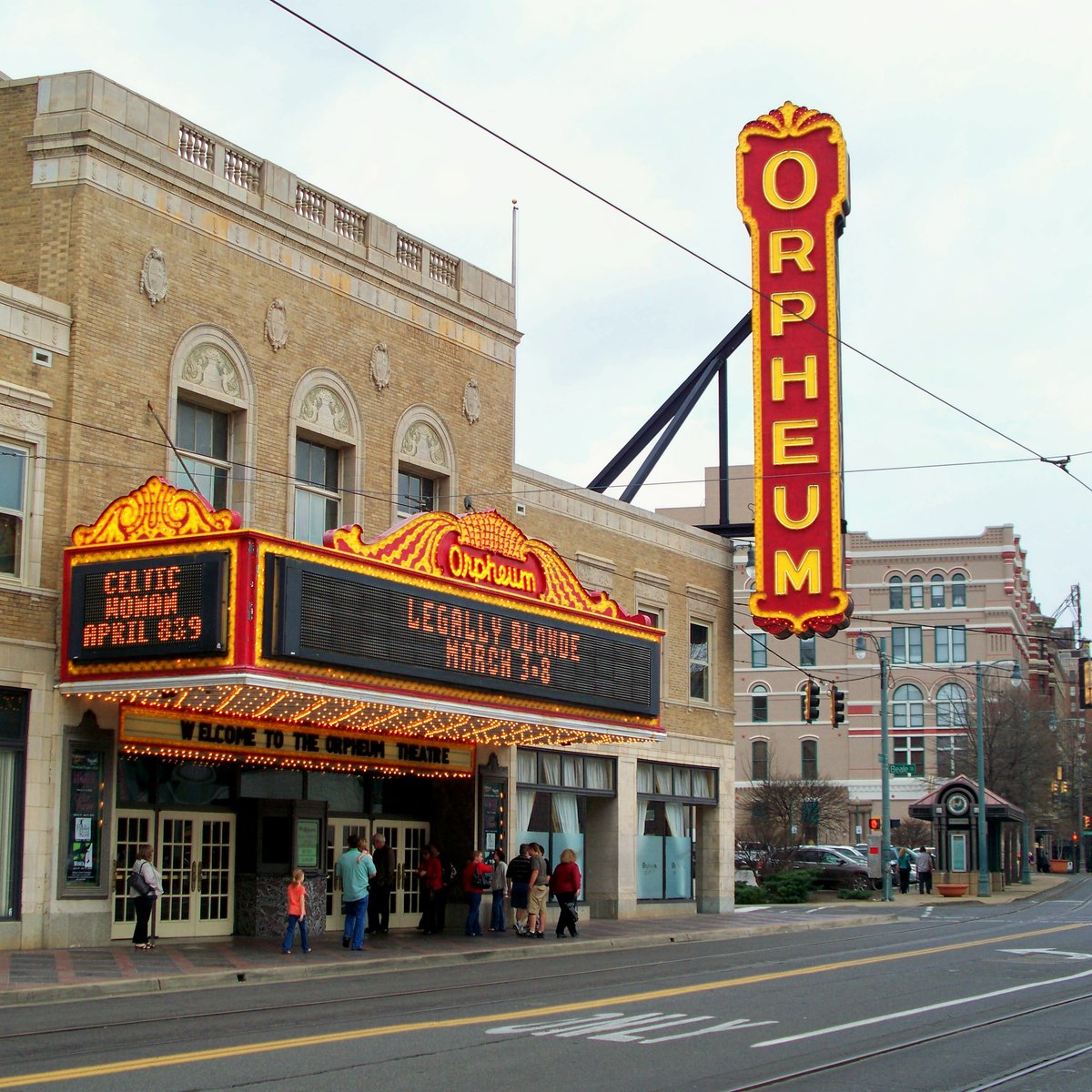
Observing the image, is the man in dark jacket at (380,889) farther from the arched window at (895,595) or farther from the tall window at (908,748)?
the arched window at (895,595)

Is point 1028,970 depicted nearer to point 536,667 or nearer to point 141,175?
point 536,667

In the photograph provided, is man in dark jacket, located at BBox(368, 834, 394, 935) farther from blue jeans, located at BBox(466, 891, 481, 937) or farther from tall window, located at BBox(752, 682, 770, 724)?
tall window, located at BBox(752, 682, 770, 724)

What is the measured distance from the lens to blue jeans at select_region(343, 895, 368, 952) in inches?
933

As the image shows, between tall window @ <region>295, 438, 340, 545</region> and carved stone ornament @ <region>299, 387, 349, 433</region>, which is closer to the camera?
carved stone ornament @ <region>299, 387, 349, 433</region>

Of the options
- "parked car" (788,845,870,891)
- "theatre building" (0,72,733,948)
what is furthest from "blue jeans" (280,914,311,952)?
"parked car" (788,845,870,891)

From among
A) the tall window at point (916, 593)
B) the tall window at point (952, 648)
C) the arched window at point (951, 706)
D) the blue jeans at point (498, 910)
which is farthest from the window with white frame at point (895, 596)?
the blue jeans at point (498, 910)

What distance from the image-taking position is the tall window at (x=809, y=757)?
9650 centimetres

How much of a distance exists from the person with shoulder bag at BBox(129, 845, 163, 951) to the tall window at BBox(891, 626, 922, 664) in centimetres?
7877

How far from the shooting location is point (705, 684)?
39.6 metres

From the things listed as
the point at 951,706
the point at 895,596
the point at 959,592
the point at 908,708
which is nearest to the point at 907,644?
the point at 895,596

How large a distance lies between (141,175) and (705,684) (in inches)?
808

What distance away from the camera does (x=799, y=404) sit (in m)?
38.3

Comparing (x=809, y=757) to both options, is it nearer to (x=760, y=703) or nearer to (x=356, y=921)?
(x=760, y=703)

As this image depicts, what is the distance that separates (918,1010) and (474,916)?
41.0 feet
